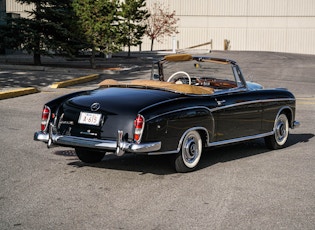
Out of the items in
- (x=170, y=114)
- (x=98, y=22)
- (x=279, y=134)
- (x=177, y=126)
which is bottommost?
(x=279, y=134)

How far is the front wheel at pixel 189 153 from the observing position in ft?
24.2

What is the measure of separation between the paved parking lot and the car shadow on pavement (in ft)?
0.04

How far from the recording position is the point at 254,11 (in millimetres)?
53375

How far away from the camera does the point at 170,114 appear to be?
23.3 feet

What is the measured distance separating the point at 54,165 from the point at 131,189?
1652mm

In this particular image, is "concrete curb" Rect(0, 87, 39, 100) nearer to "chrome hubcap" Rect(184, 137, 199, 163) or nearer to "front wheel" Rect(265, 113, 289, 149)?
"front wheel" Rect(265, 113, 289, 149)

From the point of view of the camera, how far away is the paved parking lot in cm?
546

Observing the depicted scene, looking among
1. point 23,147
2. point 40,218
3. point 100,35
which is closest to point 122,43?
Answer: point 100,35

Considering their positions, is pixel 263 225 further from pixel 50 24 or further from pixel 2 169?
pixel 50 24

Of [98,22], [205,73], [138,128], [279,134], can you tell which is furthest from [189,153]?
[98,22]

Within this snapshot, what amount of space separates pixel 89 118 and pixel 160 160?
1508mm

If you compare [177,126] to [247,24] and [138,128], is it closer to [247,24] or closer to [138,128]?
[138,128]

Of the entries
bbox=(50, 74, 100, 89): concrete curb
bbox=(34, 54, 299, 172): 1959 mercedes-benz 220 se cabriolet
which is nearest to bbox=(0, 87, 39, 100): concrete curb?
bbox=(50, 74, 100, 89): concrete curb

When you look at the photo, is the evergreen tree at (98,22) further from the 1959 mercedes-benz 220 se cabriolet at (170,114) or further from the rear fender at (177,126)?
the rear fender at (177,126)
